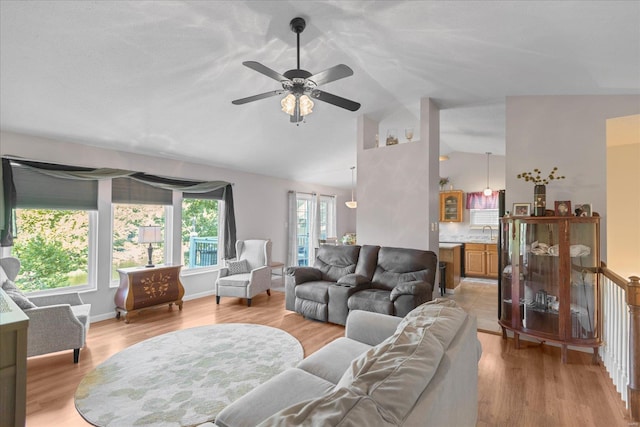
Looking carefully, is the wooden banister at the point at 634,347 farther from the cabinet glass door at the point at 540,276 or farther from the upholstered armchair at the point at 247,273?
the upholstered armchair at the point at 247,273

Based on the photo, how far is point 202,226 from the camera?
17.9 ft

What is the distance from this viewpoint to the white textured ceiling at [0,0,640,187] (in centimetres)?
211

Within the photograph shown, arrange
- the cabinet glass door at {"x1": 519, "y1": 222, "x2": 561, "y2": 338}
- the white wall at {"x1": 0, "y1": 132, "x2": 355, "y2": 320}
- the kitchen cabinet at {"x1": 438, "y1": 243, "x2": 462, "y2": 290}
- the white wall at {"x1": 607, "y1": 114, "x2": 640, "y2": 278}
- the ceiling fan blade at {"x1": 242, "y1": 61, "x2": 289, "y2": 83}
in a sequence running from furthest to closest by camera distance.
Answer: the kitchen cabinet at {"x1": 438, "y1": 243, "x2": 462, "y2": 290} < the white wall at {"x1": 0, "y1": 132, "x2": 355, "y2": 320} < the white wall at {"x1": 607, "y1": 114, "x2": 640, "y2": 278} < the cabinet glass door at {"x1": 519, "y1": 222, "x2": 561, "y2": 338} < the ceiling fan blade at {"x1": 242, "y1": 61, "x2": 289, "y2": 83}

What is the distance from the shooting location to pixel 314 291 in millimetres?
4047

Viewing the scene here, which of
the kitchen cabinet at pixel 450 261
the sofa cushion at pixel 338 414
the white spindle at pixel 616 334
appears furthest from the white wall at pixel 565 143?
the sofa cushion at pixel 338 414

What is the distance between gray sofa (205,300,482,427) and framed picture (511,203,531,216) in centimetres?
220

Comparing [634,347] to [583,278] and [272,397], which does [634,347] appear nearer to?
[583,278]

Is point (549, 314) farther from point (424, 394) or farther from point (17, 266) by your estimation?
point (17, 266)

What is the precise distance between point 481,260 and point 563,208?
4.03 m

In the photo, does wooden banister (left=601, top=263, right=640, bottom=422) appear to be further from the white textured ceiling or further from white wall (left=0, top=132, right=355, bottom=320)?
white wall (left=0, top=132, right=355, bottom=320)

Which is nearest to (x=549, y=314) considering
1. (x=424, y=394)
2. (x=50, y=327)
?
(x=424, y=394)

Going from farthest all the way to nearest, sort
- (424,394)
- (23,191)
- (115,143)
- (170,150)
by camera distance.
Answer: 1. (170,150)
2. (115,143)
3. (23,191)
4. (424,394)

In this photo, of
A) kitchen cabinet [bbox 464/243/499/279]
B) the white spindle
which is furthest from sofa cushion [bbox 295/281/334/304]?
kitchen cabinet [bbox 464/243/499/279]

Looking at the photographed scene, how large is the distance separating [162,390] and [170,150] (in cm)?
327
